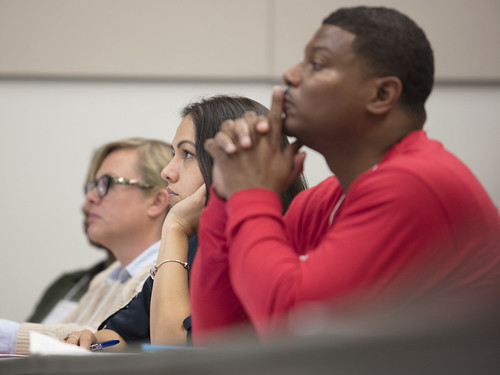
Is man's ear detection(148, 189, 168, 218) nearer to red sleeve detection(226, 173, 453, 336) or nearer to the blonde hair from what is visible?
the blonde hair

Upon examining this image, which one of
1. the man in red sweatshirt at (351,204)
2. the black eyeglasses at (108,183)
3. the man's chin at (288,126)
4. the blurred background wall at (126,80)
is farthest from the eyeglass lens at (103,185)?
the man's chin at (288,126)

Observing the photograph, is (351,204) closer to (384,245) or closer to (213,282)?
(384,245)

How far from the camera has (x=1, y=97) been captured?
10.4 ft

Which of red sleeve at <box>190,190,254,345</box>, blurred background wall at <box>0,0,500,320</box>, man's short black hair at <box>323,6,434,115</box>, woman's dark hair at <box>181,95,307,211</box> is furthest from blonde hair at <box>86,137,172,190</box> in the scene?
man's short black hair at <box>323,6,434,115</box>

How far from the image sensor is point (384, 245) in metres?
0.80

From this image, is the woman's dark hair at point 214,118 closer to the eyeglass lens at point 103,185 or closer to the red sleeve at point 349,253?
the red sleeve at point 349,253

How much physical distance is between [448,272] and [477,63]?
7.87 feet

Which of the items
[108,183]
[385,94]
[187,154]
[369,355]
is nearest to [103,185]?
[108,183]

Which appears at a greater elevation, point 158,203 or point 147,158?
point 147,158

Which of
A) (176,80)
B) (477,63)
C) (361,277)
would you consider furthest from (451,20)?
(361,277)

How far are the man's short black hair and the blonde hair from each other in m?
1.47

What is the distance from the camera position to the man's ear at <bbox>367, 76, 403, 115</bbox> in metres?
0.89

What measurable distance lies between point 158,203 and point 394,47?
1519 millimetres

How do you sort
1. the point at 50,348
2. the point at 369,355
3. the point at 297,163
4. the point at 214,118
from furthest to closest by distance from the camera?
the point at 214,118 < the point at 297,163 < the point at 50,348 < the point at 369,355
